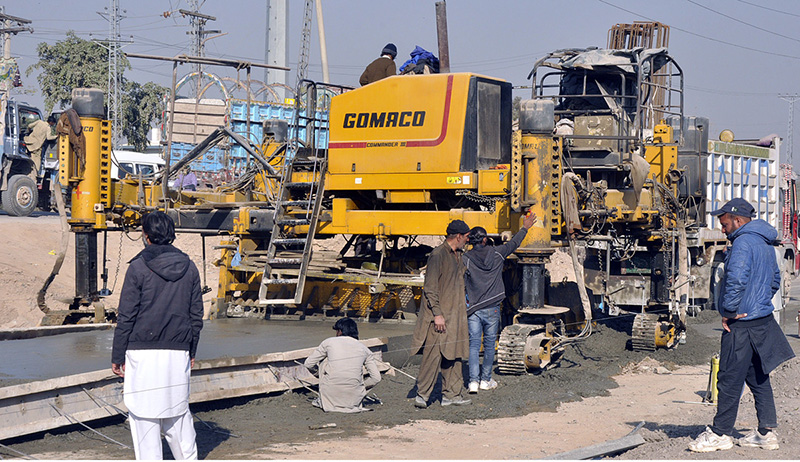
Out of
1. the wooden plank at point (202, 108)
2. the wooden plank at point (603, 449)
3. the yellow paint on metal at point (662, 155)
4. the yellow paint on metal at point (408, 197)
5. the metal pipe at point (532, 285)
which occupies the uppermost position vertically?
the wooden plank at point (202, 108)

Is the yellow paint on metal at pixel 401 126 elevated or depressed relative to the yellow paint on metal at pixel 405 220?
elevated

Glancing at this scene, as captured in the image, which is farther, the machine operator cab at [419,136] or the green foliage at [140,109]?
the green foliage at [140,109]

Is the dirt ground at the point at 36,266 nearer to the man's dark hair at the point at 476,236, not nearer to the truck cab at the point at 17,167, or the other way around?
the truck cab at the point at 17,167

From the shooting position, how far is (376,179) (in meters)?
11.5

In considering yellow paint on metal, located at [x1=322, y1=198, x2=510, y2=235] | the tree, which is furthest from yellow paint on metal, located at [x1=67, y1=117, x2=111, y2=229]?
the tree

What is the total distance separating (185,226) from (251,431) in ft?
18.6

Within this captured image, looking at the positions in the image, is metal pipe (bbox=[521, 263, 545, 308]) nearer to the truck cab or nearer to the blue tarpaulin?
the blue tarpaulin

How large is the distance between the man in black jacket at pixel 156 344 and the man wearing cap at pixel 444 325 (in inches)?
127

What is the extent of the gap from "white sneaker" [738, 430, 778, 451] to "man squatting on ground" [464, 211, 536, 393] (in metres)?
3.08

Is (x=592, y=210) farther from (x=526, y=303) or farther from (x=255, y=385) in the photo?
(x=255, y=385)

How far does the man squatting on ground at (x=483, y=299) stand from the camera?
950cm

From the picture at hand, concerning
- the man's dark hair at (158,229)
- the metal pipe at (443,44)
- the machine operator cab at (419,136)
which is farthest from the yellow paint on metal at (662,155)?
the man's dark hair at (158,229)

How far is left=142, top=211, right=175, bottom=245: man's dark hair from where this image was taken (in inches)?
237

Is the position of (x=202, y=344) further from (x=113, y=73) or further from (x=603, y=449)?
(x=113, y=73)
